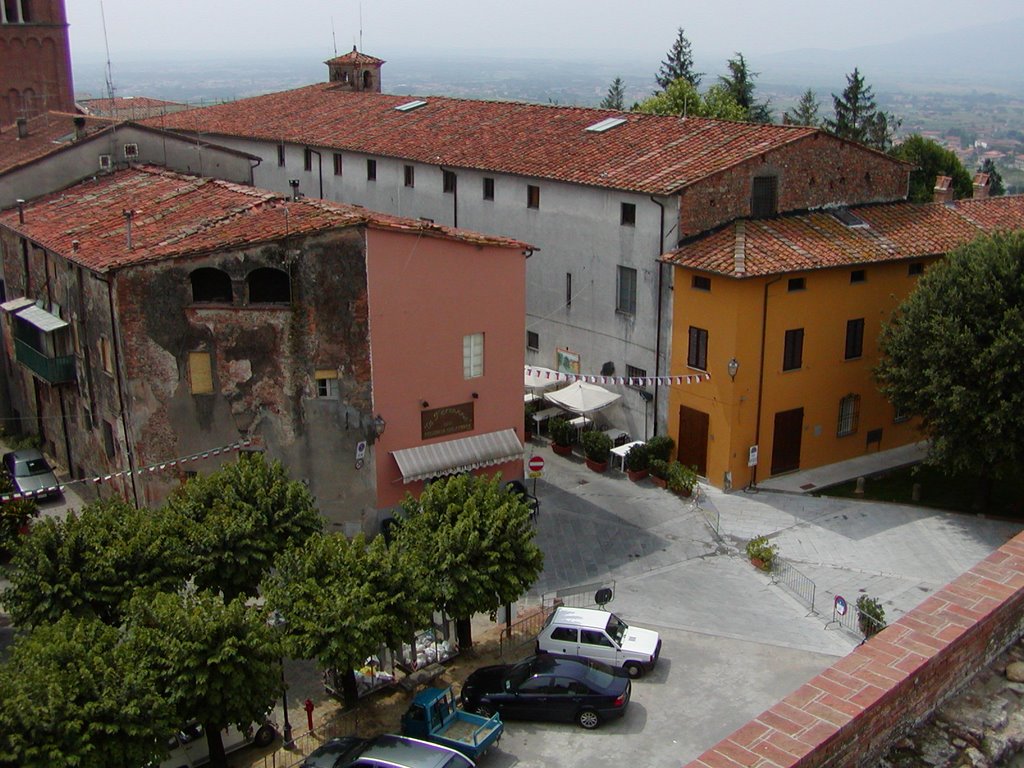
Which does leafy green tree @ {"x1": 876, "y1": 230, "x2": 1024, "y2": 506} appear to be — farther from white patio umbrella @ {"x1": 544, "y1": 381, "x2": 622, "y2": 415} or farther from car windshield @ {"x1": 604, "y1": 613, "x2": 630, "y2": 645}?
car windshield @ {"x1": 604, "y1": 613, "x2": 630, "y2": 645}

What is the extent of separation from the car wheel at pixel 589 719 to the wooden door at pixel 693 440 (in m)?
14.0

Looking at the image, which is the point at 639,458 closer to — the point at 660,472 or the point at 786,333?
the point at 660,472

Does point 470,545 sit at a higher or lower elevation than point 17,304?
lower

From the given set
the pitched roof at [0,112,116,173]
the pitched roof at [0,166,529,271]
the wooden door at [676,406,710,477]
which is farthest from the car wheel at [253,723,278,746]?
the pitched roof at [0,112,116,173]

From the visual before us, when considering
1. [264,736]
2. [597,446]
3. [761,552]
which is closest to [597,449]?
[597,446]

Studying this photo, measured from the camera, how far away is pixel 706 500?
3303 centimetres

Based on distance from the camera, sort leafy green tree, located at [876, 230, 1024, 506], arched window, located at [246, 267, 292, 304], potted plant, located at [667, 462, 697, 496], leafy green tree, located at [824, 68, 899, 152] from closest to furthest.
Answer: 1. arched window, located at [246, 267, 292, 304]
2. leafy green tree, located at [876, 230, 1024, 506]
3. potted plant, located at [667, 462, 697, 496]
4. leafy green tree, located at [824, 68, 899, 152]

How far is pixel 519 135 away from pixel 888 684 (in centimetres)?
3584

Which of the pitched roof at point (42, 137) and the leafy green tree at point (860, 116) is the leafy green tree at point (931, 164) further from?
the pitched roof at point (42, 137)

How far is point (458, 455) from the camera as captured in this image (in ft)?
98.5

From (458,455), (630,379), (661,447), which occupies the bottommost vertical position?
(661,447)

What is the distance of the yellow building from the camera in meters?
32.7

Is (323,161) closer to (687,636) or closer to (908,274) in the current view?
(908,274)

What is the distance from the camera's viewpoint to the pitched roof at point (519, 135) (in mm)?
35719
